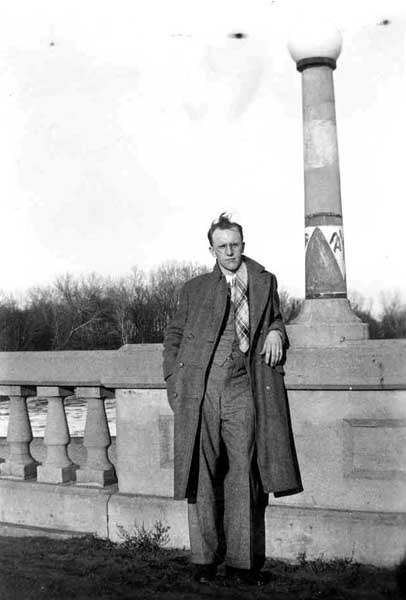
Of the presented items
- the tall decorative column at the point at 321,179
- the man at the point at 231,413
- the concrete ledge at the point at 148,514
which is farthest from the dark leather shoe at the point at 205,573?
the tall decorative column at the point at 321,179

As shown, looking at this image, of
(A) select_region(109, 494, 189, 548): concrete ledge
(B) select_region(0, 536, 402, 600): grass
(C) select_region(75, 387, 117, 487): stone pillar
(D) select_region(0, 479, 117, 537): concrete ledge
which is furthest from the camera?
(C) select_region(75, 387, 117, 487): stone pillar

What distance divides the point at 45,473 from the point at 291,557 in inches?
70.6

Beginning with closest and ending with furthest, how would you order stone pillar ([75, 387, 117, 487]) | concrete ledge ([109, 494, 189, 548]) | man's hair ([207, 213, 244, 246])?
man's hair ([207, 213, 244, 246])
concrete ledge ([109, 494, 189, 548])
stone pillar ([75, 387, 117, 487])

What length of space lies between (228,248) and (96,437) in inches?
66.5

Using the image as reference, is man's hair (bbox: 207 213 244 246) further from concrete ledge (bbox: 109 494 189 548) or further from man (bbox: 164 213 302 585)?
concrete ledge (bbox: 109 494 189 548)

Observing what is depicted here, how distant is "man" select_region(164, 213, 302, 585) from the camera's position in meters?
4.01

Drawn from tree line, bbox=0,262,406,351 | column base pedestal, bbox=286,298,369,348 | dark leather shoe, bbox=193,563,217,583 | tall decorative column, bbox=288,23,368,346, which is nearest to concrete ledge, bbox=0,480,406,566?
dark leather shoe, bbox=193,563,217,583

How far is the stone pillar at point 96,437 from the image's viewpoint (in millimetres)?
4996

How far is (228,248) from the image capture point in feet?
13.4

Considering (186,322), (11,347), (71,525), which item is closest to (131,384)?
(186,322)

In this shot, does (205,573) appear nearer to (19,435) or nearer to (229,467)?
(229,467)

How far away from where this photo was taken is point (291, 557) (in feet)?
14.0

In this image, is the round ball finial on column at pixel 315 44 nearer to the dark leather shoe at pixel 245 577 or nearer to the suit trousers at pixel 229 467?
the suit trousers at pixel 229 467

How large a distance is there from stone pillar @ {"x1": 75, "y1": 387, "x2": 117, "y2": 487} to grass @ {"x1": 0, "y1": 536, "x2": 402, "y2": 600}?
50cm
